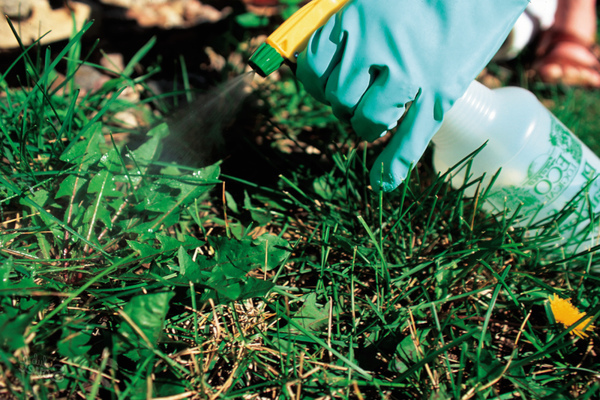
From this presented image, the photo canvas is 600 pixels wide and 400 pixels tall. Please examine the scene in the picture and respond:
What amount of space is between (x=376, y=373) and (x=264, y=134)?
1090 millimetres

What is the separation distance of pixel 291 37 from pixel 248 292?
72 cm

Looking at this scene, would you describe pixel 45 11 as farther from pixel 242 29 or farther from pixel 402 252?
pixel 402 252

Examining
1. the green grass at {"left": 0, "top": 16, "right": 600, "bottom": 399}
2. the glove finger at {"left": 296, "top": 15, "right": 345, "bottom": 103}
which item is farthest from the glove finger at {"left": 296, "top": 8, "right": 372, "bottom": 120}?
the green grass at {"left": 0, "top": 16, "right": 600, "bottom": 399}

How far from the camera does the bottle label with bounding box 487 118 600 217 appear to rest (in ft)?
4.72

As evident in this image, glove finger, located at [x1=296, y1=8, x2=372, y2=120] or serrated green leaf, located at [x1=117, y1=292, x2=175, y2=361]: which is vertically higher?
glove finger, located at [x1=296, y1=8, x2=372, y2=120]

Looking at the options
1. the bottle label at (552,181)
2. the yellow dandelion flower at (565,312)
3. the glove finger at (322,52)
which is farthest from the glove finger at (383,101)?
the yellow dandelion flower at (565,312)

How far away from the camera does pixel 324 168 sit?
5.54 feet

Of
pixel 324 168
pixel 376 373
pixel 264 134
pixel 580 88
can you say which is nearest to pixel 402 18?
pixel 324 168

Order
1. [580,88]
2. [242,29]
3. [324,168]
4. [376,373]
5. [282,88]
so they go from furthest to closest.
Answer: [580,88]
[242,29]
[282,88]
[324,168]
[376,373]

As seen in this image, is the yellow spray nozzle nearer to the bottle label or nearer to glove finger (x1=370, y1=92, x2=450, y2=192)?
glove finger (x1=370, y1=92, x2=450, y2=192)

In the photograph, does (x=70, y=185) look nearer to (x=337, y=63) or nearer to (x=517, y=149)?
(x=337, y=63)

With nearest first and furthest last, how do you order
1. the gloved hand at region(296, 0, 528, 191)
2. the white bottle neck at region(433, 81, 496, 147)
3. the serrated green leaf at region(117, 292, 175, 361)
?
the serrated green leaf at region(117, 292, 175, 361) → the gloved hand at region(296, 0, 528, 191) → the white bottle neck at region(433, 81, 496, 147)

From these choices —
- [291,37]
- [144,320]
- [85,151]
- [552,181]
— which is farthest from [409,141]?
[85,151]

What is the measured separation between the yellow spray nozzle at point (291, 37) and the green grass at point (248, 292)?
0.39 metres
